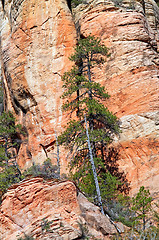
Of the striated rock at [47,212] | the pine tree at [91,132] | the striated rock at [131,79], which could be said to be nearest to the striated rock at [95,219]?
the striated rock at [47,212]

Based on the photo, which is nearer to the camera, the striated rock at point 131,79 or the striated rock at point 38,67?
the striated rock at point 131,79

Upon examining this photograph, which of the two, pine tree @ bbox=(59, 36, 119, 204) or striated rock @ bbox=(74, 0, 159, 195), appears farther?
striated rock @ bbox=(74, 0, 159, 195)

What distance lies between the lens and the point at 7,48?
83.6 feet

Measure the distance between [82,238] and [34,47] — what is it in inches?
714

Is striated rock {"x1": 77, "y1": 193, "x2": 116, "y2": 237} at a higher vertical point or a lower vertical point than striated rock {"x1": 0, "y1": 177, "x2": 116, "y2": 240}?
lower

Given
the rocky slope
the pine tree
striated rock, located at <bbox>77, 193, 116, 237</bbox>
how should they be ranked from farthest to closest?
the rocky slope, the pine tree, striated rock, located at <bbox>77, 193, 116, 237</bbox>

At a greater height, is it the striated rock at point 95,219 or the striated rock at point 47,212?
the striated rock at point 47,212

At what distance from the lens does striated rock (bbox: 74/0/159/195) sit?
15970mm

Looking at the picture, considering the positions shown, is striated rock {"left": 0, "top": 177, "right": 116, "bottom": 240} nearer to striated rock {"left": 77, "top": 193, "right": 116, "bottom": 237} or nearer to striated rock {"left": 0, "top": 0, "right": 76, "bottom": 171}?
striated rock {"left": 77, "top": 193, "right": 116, "bottom": 237}

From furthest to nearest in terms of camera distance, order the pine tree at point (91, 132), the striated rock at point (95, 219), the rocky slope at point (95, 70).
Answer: the rocky slope at point (95, 70) → the pine tree at point (91, 132) → the striated rock at point (95, 219)

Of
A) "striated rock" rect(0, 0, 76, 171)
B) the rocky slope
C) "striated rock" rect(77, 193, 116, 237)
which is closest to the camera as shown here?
"striated rock" rect(77, 193, 116, 237)

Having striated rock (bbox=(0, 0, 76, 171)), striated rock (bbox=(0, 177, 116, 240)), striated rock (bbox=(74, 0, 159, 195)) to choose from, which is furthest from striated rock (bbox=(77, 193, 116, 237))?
striated rock (bbox=(0, 0, 76, 171))

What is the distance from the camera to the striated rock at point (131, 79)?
1597 centimetres

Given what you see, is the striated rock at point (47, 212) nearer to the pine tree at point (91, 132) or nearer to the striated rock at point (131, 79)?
the pine tree at point (91, 132)
